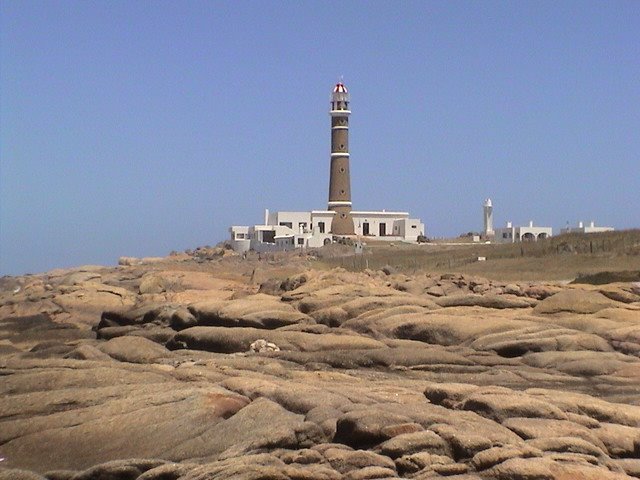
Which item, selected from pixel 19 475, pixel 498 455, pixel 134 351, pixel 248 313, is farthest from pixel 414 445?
pixel 248 313

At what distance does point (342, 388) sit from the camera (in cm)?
1856

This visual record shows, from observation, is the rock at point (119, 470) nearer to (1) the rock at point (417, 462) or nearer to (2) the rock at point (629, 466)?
(1) the rock at point (417, 462)

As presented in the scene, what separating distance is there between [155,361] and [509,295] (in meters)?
14.0

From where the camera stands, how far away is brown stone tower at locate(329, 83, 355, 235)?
308 ft

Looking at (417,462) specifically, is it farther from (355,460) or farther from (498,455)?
(498,455)

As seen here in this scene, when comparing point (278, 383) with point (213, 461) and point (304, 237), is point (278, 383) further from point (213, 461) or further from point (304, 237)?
point (304, 237)

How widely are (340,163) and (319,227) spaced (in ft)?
22.6

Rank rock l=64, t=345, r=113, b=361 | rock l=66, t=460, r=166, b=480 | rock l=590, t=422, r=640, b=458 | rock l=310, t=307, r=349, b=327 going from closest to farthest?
rock l=66, t=460, r=166, b=480 < rock l=590, t=422, r=640, b=458 < rock l=64, t=345, r=113, b=361 < rock l=310, t=307, r=349, b=327

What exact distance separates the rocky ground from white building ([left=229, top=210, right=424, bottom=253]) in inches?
2142

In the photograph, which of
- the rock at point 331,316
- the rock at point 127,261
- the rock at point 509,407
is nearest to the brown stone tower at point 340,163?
the rock at point 127,261

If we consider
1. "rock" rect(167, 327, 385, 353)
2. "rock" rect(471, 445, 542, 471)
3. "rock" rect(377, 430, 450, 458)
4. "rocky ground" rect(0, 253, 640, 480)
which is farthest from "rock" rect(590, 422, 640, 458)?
"rock" rect(167, 327, 385, 353)

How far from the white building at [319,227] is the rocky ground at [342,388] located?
54401mm

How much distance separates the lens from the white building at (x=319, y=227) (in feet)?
298

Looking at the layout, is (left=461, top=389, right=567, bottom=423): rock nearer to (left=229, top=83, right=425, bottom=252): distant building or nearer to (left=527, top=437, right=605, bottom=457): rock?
(left=527, top=437, right=605, bottom=457): rock
